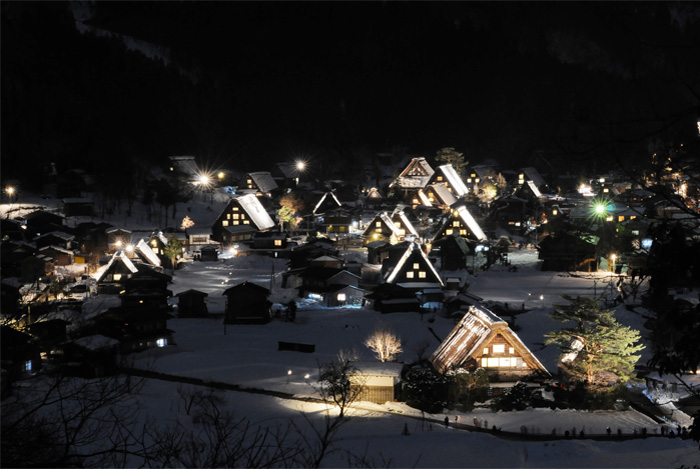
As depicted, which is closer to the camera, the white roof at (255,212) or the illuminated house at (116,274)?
the illuminated house at (116,274)

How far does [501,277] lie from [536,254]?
489cm


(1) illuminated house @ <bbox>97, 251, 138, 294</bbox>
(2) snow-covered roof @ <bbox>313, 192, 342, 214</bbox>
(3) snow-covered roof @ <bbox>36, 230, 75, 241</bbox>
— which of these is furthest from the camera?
(2) snow-covered roof @ <bbox>313, 192, 342, 214</bbox>

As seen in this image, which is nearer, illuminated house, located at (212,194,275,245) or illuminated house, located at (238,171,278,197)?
illuminated house, located at (212,194,275,245)

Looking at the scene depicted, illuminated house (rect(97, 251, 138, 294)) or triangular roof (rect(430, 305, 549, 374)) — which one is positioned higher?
illuminated house (rect(97, 251, 138, 294))

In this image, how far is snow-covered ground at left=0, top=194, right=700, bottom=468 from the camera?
1120cm

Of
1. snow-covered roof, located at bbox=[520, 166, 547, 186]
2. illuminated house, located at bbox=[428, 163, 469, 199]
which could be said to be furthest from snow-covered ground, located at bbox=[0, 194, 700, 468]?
snow-covered roof, located at bbox=[520, 166, 547, 186]

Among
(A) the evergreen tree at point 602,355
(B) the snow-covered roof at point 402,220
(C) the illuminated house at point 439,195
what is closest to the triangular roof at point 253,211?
(B) the snow-covered roof at point 402,220

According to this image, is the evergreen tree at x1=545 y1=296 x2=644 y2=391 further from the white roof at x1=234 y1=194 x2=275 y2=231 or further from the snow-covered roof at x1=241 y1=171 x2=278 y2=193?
the snow-covered roof at x1=241 y1=171 x2=278 y2=193

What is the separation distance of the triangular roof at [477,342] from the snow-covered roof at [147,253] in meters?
15.3

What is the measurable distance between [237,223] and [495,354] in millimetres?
19905

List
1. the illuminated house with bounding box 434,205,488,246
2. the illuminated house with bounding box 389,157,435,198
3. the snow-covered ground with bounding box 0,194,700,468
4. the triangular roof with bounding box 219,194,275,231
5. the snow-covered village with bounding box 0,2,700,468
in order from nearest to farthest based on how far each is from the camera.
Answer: the snow-covered village with bounding box 0,2,700,468, the snow-covered ground with bounding box 0,194,700,468, the illuminated house with bounding box 434,205,488,246, the triangular roof with bounding box 219,194,275,231, the illuminated house with bounding box 389,157,435,198

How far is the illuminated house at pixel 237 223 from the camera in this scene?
32062 millimetres

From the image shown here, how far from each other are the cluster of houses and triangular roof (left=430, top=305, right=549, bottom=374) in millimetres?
36

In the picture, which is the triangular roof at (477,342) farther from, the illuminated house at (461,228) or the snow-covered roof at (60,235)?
the snow-covered roof at (60,235)
